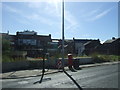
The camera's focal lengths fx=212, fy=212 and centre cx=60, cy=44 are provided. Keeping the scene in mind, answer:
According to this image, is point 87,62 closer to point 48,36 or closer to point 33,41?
point 33,41

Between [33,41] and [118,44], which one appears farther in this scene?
[118,44]

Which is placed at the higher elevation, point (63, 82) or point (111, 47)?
point (111, 47)

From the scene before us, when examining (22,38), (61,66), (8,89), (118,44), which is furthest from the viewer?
(118,44)

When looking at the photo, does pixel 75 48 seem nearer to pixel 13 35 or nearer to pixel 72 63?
pixel 13 35

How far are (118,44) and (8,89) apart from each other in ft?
244

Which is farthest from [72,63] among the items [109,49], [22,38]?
[109,49]

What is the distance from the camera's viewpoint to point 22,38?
7438 cm

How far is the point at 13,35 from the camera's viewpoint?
76438 mm

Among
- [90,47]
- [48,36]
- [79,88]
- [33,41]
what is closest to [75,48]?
[90,47]

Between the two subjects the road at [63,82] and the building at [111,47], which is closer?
the road at [63,82]

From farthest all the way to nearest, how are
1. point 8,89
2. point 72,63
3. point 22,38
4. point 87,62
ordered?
point 22,38, point 87,62, point 72,63, point 8,89

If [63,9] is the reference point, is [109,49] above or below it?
below

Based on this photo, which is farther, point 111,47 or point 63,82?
point 111,47

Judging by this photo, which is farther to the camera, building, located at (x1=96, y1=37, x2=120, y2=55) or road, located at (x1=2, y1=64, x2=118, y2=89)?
building, located at (x1=96, y1=37, x2=120, y2=55)
